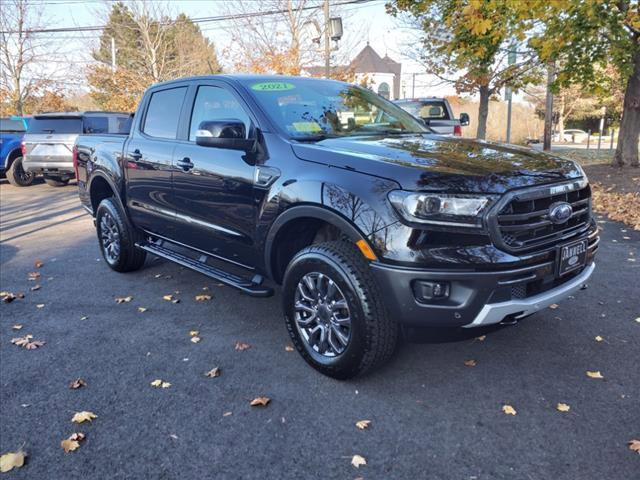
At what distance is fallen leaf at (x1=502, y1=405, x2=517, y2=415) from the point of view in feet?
9.60

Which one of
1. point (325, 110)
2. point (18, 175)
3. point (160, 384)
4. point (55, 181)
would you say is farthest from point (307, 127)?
point (18, 175)

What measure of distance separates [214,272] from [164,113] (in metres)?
1.61

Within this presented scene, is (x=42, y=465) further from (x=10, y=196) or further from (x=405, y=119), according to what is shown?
(x=10, y=196)

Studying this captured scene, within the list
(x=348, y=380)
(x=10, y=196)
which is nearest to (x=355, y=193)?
(x=348, y=380)

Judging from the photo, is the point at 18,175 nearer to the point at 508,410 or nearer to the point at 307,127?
the point at 307,127

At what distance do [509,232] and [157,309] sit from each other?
10.2 ft

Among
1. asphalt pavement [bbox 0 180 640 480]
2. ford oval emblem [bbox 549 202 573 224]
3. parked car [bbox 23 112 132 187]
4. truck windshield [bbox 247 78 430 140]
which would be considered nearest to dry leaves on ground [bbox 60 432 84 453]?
asphalt pavement [bbox 0 180 640 480]

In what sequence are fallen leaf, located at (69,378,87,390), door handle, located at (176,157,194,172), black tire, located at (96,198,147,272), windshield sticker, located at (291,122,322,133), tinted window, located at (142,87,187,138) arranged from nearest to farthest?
fallen leaf, located at (69,378,87,390)
windshield sticker, located at (291,122,322,133)
door handle, located at (176,157,194,172)
tinted window, located at (142,87,187,138)
black tire, located at (96,198,147,272)

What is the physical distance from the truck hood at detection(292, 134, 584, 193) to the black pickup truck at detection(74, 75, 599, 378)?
0.01 m

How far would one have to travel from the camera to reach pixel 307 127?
3.73 meters

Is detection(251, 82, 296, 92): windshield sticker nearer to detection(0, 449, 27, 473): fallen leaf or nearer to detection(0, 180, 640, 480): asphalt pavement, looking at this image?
detection(0, 180, 640, 480): asphalt pavement

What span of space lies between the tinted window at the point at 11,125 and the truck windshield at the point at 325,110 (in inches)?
522

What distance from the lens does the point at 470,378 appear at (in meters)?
3.33

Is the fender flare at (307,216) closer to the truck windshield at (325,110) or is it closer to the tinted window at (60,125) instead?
the truck windshield at (325,110)
